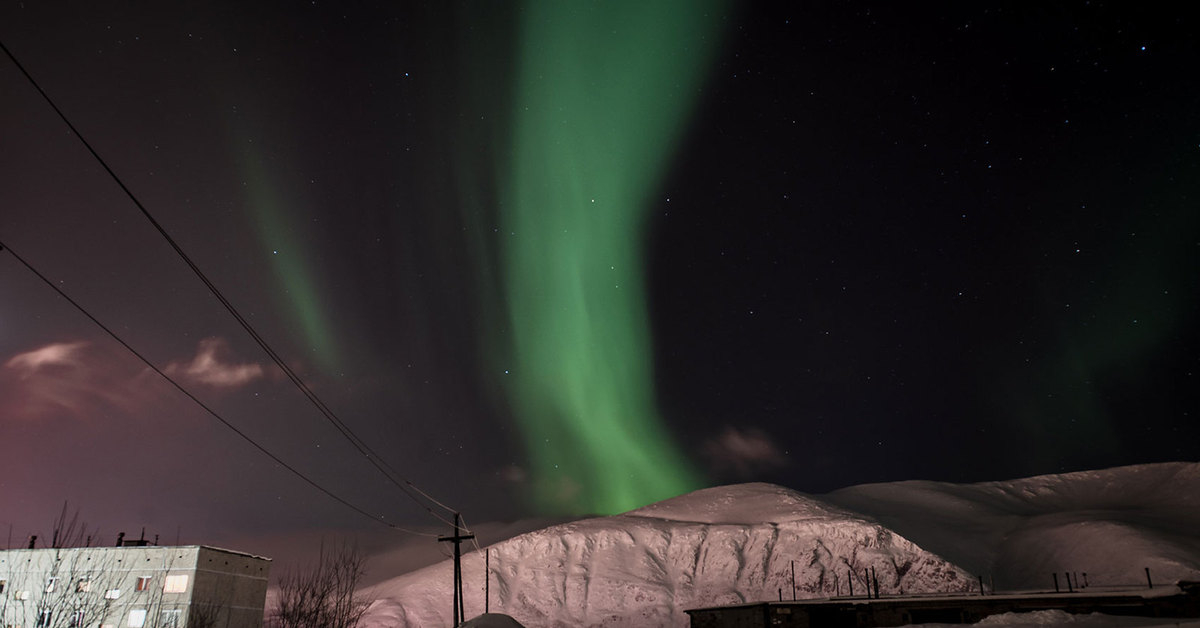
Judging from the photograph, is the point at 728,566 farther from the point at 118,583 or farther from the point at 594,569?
the point at 118,583

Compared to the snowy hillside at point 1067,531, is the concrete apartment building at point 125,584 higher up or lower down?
lower down

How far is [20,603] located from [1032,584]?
132163mm

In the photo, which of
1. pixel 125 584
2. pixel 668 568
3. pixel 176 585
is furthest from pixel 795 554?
pixel 125 584

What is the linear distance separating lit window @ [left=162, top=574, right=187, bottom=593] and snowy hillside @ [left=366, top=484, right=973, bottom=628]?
9039 centimetres

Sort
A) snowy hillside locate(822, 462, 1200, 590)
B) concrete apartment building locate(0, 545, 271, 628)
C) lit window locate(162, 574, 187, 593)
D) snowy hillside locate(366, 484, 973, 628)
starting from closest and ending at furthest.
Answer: concrete apartment building locate(0, 545, 271, 628) → lit window locate(162, 574, 187, 593) → snowy hillside locate(822, 462, 1200, 590) → snowy hillside locate(366, 484, 973, 628)

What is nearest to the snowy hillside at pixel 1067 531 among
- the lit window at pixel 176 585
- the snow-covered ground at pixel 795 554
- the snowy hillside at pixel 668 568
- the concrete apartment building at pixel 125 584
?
the snow-covered ground at pixel 795 554

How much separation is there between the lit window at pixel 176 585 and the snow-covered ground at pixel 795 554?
294ft

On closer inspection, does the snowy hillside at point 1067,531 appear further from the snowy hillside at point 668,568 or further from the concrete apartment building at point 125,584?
the concrete apartment building at point 125,584

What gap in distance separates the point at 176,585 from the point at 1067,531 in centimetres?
13838

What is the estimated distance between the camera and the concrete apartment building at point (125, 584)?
6425cm

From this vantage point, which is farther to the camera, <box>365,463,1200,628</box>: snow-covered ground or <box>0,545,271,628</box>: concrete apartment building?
<box>365,463,1200,628</box>: snow-covered ground

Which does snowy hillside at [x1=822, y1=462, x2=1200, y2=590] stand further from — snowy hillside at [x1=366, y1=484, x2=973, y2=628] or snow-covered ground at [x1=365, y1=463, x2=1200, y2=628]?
snowy hillside at [x1=366, y1=484, x2=973, y2=628]

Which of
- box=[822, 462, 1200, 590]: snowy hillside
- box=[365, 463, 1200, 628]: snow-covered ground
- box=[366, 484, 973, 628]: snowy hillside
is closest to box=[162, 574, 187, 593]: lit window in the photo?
box=[365, 463, 1200, 628]: snow-covered ground

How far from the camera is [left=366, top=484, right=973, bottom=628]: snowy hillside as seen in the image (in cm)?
13738
